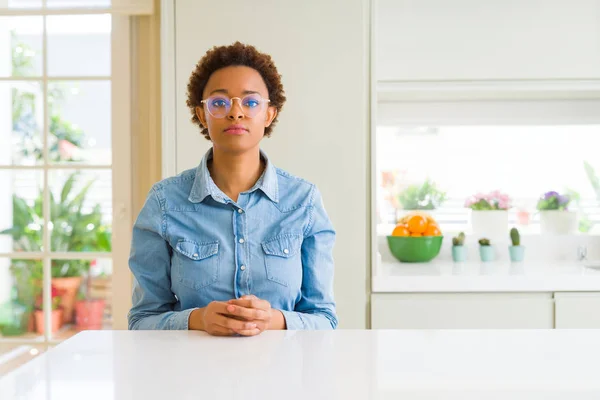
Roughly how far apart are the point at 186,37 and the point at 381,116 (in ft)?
3.77

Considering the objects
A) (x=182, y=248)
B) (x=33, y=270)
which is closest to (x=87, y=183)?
(x=33, y=270)

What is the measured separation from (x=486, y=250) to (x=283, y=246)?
179 centimetres

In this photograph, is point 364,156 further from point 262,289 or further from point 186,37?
point 262,289

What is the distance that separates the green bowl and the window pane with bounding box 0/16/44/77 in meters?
1.80

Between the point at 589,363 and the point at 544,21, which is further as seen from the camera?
the point at 544,21

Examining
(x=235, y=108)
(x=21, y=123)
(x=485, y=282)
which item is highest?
(x=21, y=123)

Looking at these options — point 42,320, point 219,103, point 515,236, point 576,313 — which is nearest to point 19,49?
point 42,320

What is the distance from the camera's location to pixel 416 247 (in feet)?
9.09

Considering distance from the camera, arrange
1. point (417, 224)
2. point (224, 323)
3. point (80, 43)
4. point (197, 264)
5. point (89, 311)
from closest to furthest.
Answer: point (224, 323)
point (197, 264)
point (80, 43)
point (89, 311)
point (417, 224)

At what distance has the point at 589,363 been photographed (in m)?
0.94

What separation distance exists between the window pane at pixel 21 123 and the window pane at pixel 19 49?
65 mm

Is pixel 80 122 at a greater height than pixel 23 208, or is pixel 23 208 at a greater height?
pixel 80 122

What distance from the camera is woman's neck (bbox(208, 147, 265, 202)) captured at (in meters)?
1.45

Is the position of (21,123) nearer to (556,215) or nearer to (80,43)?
(80,43)
